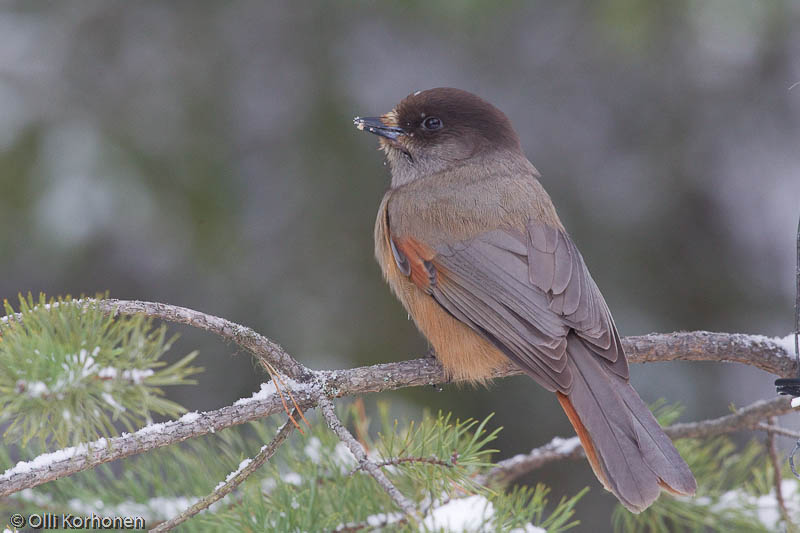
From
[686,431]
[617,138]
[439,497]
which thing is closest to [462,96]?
[617,138]

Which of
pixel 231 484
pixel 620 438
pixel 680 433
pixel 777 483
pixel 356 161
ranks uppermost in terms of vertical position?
pixel 356 161

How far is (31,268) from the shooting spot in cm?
445

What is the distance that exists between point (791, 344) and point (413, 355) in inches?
90.0

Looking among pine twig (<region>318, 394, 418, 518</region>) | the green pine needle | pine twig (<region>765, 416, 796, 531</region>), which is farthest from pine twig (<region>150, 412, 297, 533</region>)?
pine twig (<region>765, 416, 796, 531</region>)

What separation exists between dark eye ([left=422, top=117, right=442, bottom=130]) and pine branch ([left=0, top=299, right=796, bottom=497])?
1313 mm

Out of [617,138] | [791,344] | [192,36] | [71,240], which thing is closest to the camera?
[791,344]

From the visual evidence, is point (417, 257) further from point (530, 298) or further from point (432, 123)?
point (432, 123)

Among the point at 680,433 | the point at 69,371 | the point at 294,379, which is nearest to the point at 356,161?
the point at 680,433

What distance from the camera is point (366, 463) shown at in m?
1.76

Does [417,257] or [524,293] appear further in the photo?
[417,257]

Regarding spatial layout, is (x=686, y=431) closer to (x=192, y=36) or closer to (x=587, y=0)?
(x=587, y=0)

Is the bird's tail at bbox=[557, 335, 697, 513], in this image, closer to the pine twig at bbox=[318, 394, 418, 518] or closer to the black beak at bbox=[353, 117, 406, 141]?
the pine twig at bbox=[318, 394, 418, 518]

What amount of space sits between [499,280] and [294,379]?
1.11 metres

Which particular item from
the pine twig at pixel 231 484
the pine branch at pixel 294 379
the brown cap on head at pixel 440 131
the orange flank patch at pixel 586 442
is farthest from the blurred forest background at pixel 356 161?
the pine twig at pixel 231 484
